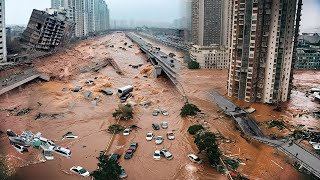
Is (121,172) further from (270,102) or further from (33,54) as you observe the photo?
(33,54)

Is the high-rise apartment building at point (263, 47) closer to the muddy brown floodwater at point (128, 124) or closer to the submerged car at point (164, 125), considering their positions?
the muddy brown floodwater at point (128, 124)

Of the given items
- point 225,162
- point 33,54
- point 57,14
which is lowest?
point 225,162

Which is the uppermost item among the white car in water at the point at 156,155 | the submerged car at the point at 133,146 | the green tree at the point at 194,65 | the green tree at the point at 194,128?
the green tree at the point at 194,65

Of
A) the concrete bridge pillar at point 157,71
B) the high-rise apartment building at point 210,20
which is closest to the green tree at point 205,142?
the concrete bridge pillar at point 157,71

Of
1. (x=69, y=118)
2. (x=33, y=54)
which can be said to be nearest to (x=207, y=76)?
(x=69, y=118)

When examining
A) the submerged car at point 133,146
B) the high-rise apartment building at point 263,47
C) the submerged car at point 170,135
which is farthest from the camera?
the high-rise apartment building at point 263,47

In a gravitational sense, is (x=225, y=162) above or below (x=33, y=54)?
below
